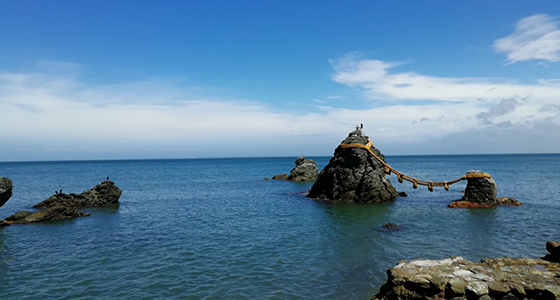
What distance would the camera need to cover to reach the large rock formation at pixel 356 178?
3009 centimetres

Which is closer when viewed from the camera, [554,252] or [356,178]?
[554,252]

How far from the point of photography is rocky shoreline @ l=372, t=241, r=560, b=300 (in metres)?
8.84

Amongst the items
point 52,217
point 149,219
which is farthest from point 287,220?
point 52,217

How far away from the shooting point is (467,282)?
9.22 metres

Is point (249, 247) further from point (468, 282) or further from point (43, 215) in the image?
point (43, 215)

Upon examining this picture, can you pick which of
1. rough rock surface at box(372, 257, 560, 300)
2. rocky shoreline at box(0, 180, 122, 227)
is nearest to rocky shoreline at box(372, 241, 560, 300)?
rough rock surface at box(372, 257, 560, 300)

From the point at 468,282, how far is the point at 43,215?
27413 mm

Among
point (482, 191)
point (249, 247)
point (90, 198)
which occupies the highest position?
point (482, 191)

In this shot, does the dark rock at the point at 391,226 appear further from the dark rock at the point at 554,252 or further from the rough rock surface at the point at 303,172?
the rough rock surface at the point at 303,172

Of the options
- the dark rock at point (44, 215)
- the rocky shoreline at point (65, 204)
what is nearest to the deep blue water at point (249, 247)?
the dark rock at point (44, 215)

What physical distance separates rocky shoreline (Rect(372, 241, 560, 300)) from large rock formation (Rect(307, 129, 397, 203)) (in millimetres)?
19024

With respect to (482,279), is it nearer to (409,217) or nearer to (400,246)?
(400,246)

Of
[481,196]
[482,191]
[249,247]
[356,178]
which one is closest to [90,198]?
[249,247]

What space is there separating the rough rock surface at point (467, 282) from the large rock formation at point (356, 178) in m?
19.2
